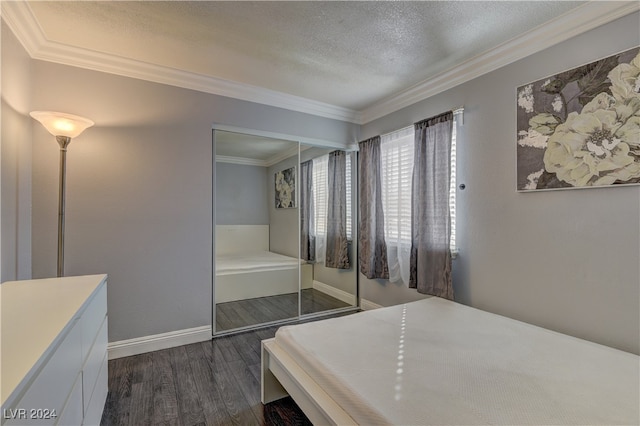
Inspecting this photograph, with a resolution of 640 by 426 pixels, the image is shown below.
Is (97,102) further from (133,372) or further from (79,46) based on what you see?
(133,372)

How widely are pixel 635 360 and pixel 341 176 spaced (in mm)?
2926

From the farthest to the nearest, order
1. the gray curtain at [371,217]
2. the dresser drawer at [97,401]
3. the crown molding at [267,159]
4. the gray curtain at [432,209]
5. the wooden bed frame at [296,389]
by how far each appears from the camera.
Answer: the gray curtain at [371,217] → the crown molding at [267,159] → the gray curtain at [432,209] → the dresser drawer at [97,401] → the wooden bed frame at [296,389]

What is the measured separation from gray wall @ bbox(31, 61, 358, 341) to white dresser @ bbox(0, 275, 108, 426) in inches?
29.9

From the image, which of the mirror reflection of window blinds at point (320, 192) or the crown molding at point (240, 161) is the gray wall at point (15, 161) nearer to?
the crown molding at point (240, 161)

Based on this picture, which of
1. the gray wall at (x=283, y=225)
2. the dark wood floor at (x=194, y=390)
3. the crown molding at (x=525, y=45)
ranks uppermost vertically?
→ the crown molding at (x=525, y=45)

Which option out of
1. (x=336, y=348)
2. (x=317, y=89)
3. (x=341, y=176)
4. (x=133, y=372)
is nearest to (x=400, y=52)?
(x=317, y=89)

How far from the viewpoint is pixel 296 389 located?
1575 millimetres

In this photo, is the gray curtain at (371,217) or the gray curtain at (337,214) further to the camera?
the gray curtain at (337,214)

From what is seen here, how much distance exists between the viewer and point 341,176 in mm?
3789

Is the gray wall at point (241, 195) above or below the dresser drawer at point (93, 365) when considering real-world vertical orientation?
above

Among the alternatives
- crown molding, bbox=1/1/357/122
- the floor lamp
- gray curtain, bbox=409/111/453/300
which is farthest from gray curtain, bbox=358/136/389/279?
the floor lamp

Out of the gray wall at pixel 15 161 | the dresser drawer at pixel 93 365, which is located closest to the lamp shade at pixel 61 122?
the gray wall at pixel 15 161

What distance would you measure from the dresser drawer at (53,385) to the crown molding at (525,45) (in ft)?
10.3

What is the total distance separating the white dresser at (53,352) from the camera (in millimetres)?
799
